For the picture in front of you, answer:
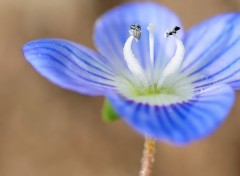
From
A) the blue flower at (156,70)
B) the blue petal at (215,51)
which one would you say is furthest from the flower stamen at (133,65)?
the blue petal at (215,51)

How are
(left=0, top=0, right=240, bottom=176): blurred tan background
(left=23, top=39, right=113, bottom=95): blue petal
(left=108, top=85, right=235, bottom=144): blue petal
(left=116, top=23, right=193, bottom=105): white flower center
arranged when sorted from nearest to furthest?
(left=108, top=85, right=235, bottom=144): blue petal
(left=23, top=39, right=113, bottom=95): blue petal
(left=116, top=23, right=193, bottom=105): white flower center
(left=0, top=0, right=240, bottom=176): blurred tan background

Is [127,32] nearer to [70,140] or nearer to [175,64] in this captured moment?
[175,64]

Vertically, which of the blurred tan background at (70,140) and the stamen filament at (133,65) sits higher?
the stamen filament at (133,65)

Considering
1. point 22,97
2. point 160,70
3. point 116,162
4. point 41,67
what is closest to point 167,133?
point 41,67

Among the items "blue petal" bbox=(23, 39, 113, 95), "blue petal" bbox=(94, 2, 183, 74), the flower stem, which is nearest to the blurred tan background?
"blue petal" bbox=(94, 2, 183, 74)

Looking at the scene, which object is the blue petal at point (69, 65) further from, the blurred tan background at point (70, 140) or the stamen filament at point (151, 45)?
the blurred tan background at point (70, 140)

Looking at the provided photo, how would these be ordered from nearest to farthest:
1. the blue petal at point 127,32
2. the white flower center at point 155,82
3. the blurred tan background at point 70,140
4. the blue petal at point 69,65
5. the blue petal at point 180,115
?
1. the blue petal at point 180,115
2. the blue petal at point 69,65
3. the white flower center at point 155,82
4. the blue petal at point 127,32
5. the blurred tan background at point 70,140

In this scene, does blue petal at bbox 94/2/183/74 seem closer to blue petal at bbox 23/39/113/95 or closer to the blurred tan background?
blue petal at bbox 23/39/113/95
